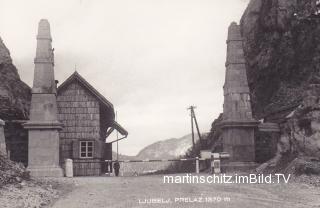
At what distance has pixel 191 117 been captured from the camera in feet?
148

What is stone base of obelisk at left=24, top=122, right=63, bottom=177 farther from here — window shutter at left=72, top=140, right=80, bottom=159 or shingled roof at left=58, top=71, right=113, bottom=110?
shingled roof at left=58, top=71, right=113, bottom=110

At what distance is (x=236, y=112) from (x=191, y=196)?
7.87 m

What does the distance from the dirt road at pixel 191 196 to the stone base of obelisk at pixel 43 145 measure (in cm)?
407

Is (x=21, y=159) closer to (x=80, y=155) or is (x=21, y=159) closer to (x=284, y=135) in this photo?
(x=80, y=155)

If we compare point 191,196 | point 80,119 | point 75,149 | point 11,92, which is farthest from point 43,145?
point 11,92

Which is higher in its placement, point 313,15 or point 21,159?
point 313,15

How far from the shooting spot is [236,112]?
729 inches

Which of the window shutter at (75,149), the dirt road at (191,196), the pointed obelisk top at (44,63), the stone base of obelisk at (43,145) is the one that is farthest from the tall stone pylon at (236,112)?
the window shutter at (75,149)

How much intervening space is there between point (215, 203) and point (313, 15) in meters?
27.3

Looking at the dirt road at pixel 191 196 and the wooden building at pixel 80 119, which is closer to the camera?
the dirt road at pixel 191 196

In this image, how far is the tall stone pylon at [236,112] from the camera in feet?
59.8

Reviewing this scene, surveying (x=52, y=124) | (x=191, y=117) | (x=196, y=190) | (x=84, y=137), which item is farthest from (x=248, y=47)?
(x=196, y=190)

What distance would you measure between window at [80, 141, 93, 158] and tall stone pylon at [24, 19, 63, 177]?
8.20 meters

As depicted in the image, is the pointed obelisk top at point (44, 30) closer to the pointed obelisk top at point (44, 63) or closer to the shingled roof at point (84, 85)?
the pointed obelisk top at point (44, 63)
